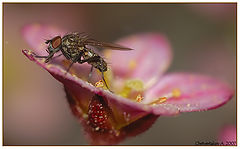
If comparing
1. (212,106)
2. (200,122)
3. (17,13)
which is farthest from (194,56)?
(212,106)

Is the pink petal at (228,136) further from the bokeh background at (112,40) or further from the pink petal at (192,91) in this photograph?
the bokeh background at (112,40)

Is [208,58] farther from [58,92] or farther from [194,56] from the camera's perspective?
[58,92]

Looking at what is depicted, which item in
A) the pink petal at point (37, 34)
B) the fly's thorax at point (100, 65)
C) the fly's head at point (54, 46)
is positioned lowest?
the fly's thorax at point (100, 65)

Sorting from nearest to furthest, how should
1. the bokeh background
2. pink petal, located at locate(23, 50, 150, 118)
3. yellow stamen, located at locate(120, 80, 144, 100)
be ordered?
pink petal, located at locate(23, 50, 150, 118) → yellow stamen, located at locate(120, 80, 144, 100) → the bokeh background

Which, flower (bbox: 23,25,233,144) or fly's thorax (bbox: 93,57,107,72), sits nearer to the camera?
flower (bbox: 23,25,233,144)

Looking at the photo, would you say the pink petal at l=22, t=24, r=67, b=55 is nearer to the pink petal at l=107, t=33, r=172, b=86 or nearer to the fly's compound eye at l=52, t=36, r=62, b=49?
the fly's compound eye at l=52, t=36, r=62, b=49

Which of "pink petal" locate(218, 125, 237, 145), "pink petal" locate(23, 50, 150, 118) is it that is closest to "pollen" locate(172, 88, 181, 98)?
"pink petal" locate(218, 125, 237, 145)

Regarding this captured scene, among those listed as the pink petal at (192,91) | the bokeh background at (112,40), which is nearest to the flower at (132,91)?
the pink petal at (192,91)
